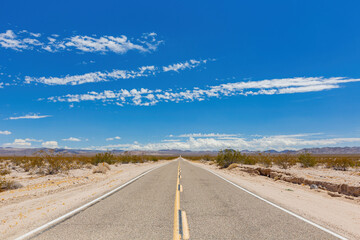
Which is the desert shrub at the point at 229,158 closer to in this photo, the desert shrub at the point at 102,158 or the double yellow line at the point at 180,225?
the desert shrub at the point at 102,158

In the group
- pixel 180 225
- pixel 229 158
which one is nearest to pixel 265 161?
pixel 229 158

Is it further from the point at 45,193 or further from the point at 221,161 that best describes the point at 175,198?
the point at 221,161

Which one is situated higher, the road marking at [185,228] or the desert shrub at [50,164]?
the desert shrub at [50,164]

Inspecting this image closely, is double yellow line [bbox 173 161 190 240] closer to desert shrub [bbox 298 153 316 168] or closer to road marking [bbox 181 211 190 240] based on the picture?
road marking [bbox 181 211 190 240]

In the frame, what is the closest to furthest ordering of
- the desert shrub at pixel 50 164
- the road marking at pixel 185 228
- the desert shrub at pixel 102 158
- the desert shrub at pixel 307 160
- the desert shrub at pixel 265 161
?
the road marking at pixel 185 228 < the desert shrub at pixel 50 164 < the desert shrub at pixel 307 160 < the desert shrub at pixel 265 161 < the desert shrub at pixel 102 158

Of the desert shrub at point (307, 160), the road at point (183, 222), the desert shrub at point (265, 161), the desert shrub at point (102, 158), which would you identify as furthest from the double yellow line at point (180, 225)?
the desert shrub at point (102, 158)

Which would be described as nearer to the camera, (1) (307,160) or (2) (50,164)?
(2) (50,164)

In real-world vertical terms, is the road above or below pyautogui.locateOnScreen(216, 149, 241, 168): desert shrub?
below

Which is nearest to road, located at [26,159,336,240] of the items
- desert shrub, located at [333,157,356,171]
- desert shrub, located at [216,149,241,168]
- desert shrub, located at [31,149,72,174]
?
desert shrub, located at [31,149,72,174]

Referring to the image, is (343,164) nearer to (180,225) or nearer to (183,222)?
Result: (183,222)

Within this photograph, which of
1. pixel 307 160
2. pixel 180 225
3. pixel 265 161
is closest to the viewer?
pixel 180 225

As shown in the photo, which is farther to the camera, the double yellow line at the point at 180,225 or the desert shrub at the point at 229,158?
the desert shrub at the point at 229,158

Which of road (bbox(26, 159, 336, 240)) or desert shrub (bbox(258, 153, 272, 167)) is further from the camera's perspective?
desert shrub (bbox(258, 153, 272, 167))

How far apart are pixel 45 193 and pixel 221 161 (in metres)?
28.6
